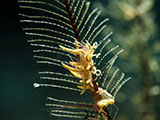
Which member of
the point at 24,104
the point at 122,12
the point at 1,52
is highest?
the point at 122,12

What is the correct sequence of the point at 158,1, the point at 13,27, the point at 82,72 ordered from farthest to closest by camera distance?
the point at 13,27
the point at 158,1
the point at 82,72

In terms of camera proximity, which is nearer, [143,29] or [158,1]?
[143,29]

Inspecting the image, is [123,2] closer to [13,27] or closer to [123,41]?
[123,41]

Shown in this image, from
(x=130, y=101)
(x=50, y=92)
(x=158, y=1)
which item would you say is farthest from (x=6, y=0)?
(x=130, y=101)

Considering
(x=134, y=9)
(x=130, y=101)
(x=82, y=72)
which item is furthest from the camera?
(x=130, y=101)

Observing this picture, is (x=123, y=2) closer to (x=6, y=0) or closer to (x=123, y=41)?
(x=123, y=41)

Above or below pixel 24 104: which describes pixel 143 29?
above
